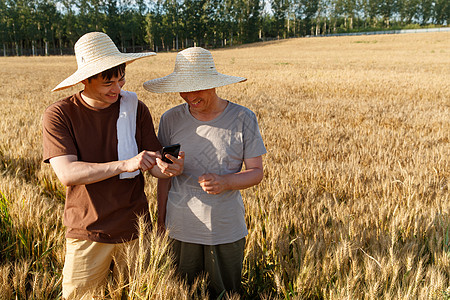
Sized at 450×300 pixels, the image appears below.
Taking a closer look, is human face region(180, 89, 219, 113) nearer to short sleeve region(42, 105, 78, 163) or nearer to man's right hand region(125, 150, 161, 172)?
man's right hand region(125, 150, 161, 172)

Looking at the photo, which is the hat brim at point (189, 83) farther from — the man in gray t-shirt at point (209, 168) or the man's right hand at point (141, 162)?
the man's right hand at point (141, 162)

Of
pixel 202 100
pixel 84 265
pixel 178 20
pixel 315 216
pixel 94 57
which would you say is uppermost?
pixel 178 20

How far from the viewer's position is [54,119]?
1819 mm

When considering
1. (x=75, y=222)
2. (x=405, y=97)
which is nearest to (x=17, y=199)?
(x=75, y=222)

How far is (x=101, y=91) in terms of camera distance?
1861 mm

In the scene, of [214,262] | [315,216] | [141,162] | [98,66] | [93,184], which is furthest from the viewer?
[315,216]

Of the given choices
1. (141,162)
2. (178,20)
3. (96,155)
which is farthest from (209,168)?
(178,20)

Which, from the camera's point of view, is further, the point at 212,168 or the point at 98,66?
the point at 212,168

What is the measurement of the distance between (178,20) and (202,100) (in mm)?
74823

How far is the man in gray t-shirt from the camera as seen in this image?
2.01m

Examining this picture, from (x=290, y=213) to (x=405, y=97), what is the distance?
855 cm

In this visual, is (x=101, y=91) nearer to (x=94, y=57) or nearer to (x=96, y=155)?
(x=94, y=57)

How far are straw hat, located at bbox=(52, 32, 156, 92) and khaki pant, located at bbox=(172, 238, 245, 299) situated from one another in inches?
41.9

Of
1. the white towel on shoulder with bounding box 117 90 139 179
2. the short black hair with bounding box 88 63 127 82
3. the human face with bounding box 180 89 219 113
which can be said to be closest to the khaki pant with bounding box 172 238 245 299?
the white towel on shoulder with bounding box 117 90 139 179
